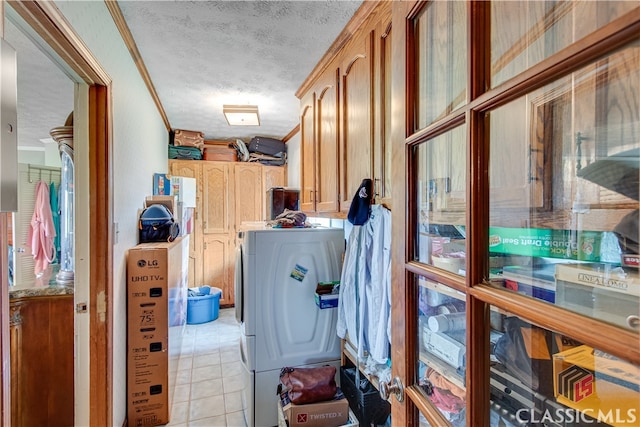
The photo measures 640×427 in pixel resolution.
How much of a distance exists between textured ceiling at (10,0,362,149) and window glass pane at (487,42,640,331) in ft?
4.53

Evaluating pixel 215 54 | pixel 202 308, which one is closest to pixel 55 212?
pixel 202 308

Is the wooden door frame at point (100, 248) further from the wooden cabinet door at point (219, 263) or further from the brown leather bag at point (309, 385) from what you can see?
the wooden cabinet door at point (219, 263)

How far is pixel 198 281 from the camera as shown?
407 centimetres

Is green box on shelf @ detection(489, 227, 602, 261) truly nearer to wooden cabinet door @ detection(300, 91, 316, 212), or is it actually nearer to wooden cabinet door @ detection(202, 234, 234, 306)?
wooden cabinet door @ detection(300, 91, 316, 212)

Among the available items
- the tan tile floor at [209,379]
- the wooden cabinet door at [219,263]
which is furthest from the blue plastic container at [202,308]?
the wooden cabinet door at [219,263]

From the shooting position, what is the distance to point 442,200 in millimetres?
784

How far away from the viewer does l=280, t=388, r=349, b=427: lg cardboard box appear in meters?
1.55

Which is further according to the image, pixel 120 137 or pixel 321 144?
pixel 321 144

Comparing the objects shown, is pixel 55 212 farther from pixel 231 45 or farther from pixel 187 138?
pixel 231 45

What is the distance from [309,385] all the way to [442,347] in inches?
44.4

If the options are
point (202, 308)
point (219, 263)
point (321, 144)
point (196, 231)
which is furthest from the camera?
point (219, 263)

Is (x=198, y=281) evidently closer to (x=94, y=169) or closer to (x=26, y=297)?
(x=26, y=297)

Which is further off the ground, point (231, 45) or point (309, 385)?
point (231, 45)

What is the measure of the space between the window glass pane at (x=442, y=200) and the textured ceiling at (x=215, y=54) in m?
1.20
